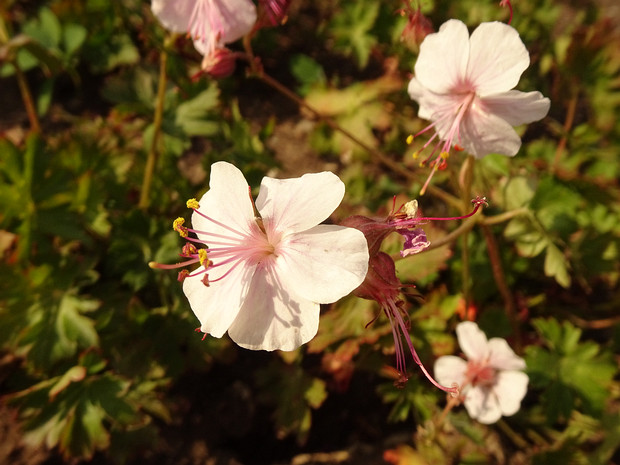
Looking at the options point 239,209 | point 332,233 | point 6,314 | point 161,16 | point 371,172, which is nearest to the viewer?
point 332,233

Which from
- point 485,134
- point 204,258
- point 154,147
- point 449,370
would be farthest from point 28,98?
point 449,370

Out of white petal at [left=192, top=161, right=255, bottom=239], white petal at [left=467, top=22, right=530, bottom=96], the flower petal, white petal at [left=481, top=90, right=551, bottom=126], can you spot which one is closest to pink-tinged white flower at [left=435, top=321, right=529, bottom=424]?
white petal at [left=481, top=90, right=551, bottom=126]

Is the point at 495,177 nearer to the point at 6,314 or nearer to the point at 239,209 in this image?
the point at 239,209

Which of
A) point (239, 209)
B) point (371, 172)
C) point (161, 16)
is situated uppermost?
point (161, 16)

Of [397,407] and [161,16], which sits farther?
[397,407]

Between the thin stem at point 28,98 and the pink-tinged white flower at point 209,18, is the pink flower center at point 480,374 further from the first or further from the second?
the thin stem at point 28,98

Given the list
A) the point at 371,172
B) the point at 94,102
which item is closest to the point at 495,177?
the point at 371,172

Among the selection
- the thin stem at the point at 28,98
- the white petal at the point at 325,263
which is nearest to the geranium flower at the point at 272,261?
the white petal at the point at 325,263
